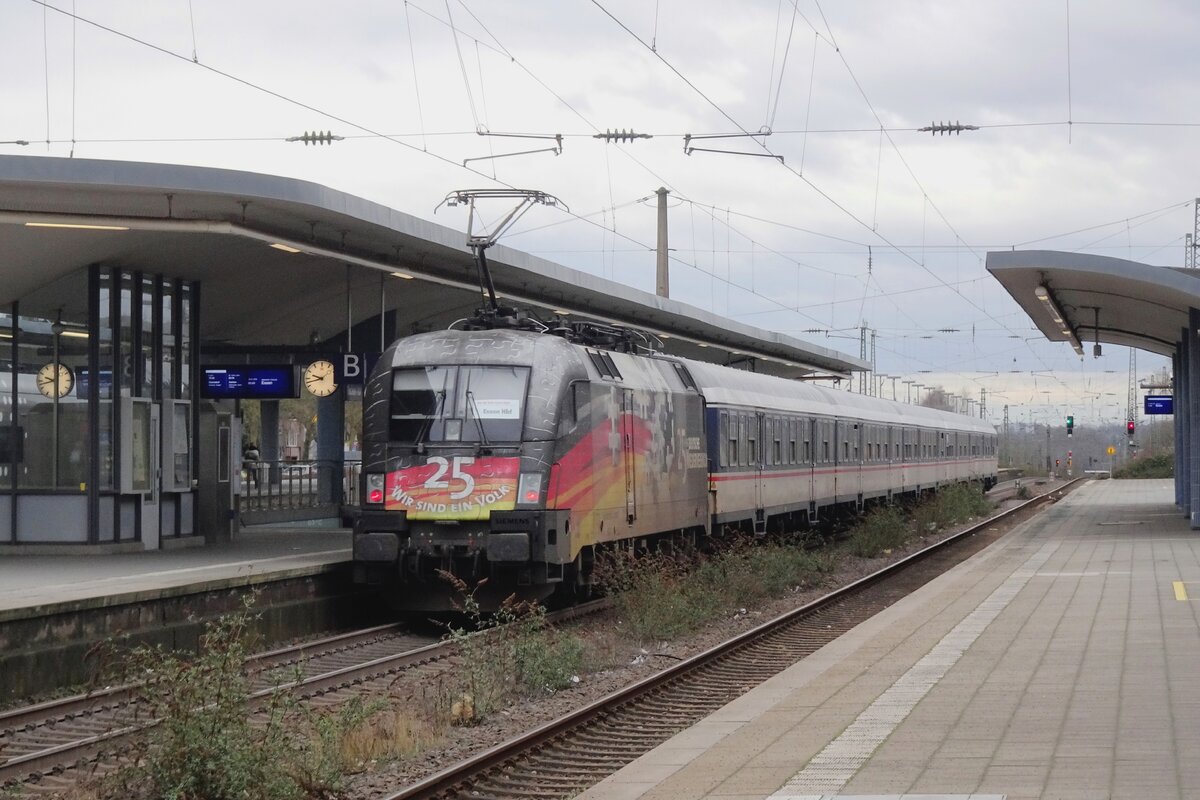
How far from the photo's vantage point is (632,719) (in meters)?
11.2

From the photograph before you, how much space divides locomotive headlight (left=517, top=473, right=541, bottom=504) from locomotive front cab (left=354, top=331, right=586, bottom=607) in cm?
1

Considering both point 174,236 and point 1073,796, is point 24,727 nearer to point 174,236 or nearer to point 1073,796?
point 1073,796

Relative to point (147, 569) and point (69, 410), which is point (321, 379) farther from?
point (147, 569)

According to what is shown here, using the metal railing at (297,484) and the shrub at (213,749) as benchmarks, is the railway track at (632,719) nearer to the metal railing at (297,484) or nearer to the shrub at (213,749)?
the shrub at (213,749)

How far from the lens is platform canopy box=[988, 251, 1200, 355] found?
82.2 ft

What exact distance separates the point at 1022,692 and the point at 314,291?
17.2m

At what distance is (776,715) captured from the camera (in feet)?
33.6

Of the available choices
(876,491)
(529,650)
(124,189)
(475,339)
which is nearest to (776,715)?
(529,650)

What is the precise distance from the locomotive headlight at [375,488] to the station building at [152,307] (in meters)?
3.53

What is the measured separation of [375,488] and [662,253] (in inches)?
853

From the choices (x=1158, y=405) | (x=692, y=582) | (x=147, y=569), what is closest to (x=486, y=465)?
(x=692, y=582)

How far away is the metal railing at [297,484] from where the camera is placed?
87.4 ft

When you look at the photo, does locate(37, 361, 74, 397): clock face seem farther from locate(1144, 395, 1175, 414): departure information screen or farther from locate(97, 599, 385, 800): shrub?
locate(1144, 395, 1175, 414): departure information screen

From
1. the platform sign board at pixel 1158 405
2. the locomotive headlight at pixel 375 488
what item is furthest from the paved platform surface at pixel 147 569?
the platform sign board at pixel 1158 405
